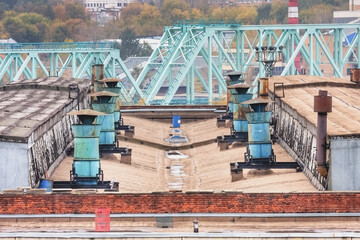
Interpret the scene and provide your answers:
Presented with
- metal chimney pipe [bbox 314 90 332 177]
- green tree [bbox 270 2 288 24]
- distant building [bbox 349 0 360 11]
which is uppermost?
metal chimney pipe [bbox 314 90 332 177]

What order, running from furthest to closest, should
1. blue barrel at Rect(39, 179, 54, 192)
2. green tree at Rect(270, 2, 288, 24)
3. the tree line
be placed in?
1. green tree at Rect(270, 2, 288, 24)
2. the tree line
3. blue barrel at Rect(39, 179, 54, 192)

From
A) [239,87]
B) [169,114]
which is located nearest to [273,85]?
[239,87]

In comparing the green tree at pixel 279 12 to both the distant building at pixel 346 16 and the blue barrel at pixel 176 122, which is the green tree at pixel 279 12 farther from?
the blue barrel at pixel 176 122

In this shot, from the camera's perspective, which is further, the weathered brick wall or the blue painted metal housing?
the blue painted metal housing

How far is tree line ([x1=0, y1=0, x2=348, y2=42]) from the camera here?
172 metres

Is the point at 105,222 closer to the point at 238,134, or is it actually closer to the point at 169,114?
the point at 238,134

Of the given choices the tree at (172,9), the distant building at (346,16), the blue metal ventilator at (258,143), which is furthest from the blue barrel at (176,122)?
the tree at (172,9)

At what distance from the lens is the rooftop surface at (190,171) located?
160ft

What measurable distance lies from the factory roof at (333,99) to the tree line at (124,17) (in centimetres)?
9813

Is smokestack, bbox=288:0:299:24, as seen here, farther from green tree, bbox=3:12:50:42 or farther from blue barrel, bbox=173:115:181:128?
blue barrel, bbox=173:115:181:128

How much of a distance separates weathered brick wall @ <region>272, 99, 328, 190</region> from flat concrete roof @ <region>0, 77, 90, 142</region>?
31.1 feet

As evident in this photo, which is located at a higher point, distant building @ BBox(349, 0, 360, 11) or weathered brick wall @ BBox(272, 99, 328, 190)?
weathered brick wall @ BBox(272, 99, 328, 190)

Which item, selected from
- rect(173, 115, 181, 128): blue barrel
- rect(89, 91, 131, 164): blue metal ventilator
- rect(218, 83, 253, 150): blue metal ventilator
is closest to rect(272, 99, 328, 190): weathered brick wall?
rect(218, 83, 253, 150): blue metal ventilator

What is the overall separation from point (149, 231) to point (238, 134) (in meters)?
28.7
